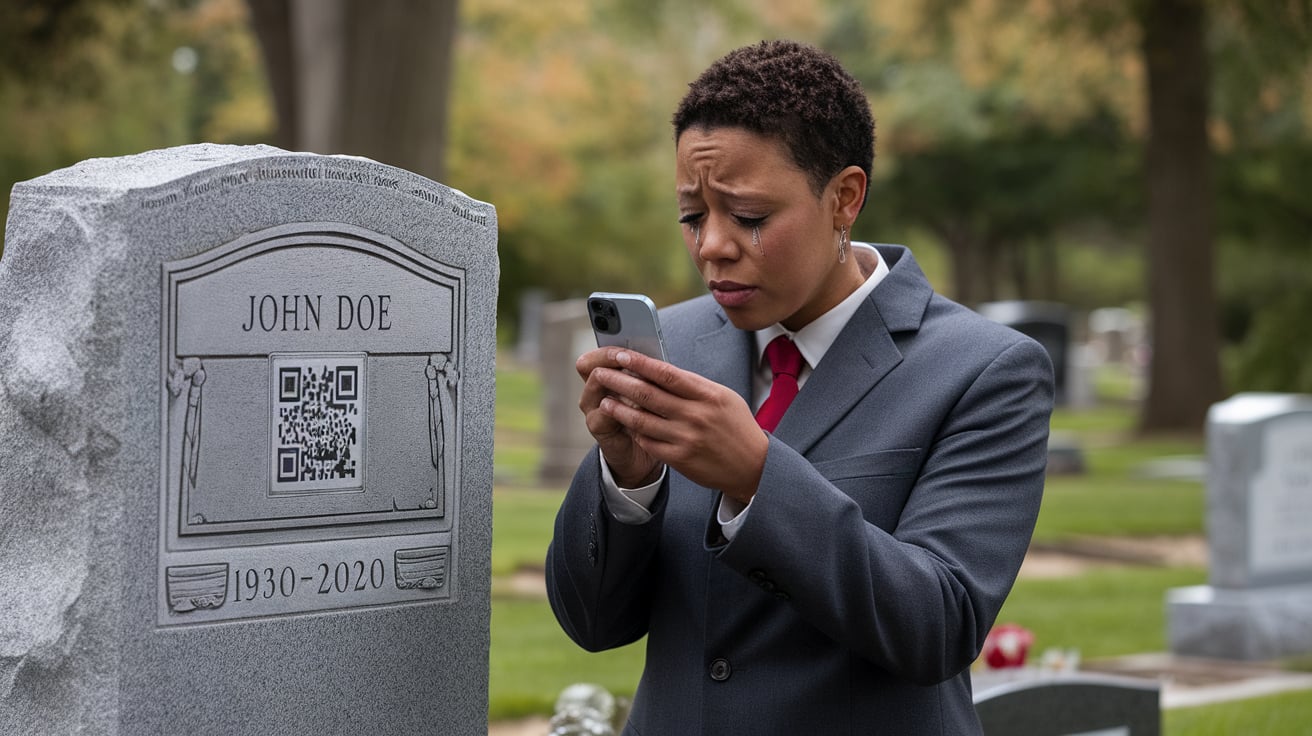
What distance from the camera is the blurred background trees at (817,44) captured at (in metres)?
12.2

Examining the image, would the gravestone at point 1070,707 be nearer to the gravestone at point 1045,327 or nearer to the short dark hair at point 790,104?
the short dark hair at point 790,104

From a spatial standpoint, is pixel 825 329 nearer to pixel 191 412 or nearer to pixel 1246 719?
pixel 191 412

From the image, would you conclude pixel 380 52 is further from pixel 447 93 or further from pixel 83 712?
pixel 83 712

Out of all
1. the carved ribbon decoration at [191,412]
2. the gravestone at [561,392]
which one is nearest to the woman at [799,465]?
the carved ribbon decoration at [191,412]

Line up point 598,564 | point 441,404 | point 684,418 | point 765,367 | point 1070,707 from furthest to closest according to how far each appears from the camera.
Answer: point 1070,707 → point 441,404 → point 765,367 → point 598,564 → point 684,418

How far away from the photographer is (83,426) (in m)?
2.53

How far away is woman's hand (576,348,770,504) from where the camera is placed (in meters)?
2.26

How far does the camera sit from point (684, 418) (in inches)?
88.9

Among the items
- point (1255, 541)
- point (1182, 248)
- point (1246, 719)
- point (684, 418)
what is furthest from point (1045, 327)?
point (684, 418)

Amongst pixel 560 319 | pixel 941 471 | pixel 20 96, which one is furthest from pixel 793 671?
pixel 20 96

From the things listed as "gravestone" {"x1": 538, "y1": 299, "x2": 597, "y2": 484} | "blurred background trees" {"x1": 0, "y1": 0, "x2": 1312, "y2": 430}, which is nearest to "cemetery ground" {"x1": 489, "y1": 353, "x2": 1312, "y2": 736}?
"gravestone" {"x1": 538, "y1": 299, "x2": 597, "y2": 484}

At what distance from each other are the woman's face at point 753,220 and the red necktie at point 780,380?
6.9 inches

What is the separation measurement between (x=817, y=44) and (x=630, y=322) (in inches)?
800

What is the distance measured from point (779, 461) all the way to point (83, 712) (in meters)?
1.19
